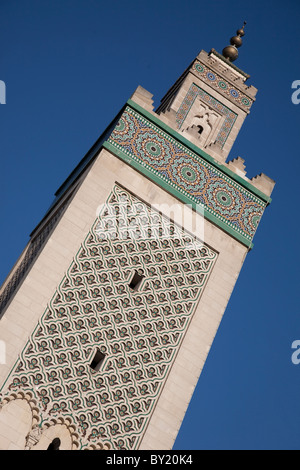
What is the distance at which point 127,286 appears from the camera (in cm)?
1043

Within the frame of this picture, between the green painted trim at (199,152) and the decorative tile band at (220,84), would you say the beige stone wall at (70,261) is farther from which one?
the decorative tile band at (220,84)

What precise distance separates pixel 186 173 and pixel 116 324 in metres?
2.40

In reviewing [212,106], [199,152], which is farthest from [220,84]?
[199,152]

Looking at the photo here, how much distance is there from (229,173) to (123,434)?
385 cm

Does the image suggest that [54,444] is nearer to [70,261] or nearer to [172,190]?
[70,261]

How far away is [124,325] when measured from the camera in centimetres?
1018

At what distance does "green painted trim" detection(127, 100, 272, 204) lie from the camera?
38.4ft

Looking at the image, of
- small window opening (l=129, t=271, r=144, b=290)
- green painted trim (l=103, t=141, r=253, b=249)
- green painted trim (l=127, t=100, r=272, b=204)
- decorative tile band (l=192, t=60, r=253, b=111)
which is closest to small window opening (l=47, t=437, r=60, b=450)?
small window opening (l=129, t=271, r=144, b=290)

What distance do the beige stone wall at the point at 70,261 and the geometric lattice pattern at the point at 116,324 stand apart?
3.5 inches

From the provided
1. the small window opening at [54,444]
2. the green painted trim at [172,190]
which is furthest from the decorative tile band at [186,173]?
the small window opening at [54,444]

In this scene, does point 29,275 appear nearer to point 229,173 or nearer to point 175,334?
point 175,334

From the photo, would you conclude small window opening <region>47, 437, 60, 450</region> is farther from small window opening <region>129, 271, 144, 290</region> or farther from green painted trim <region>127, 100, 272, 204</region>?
green painted trim <region>127, 100, 272, 204</region>

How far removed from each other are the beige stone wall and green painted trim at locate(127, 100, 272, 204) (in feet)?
2.72

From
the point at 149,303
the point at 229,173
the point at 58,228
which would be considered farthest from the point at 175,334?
the point at 229,173
